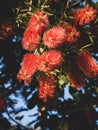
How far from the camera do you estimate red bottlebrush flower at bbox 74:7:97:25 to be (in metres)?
2.70

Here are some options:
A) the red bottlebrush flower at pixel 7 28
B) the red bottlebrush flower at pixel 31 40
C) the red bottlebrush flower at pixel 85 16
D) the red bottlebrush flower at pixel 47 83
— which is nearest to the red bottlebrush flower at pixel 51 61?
the red bottlebrush flower at pixel 31 40

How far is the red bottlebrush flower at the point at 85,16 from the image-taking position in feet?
8.86

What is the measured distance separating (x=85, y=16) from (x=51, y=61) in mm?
580

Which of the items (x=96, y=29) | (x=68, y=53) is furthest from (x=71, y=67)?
(x=96, y=29)

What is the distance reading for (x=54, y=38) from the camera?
91.0 inches

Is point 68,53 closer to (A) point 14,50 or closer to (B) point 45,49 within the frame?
(B) point 45,49

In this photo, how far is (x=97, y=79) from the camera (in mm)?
3570

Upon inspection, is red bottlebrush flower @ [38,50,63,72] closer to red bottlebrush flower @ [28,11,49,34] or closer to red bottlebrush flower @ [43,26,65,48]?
red bottlebrush flower @ [43,26,65,48]

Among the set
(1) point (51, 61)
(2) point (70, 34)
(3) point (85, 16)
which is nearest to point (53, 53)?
(1) point (51, 61)

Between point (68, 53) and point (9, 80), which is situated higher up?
point (68, 53)

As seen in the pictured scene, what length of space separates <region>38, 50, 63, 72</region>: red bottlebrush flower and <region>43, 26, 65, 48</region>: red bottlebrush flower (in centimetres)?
4

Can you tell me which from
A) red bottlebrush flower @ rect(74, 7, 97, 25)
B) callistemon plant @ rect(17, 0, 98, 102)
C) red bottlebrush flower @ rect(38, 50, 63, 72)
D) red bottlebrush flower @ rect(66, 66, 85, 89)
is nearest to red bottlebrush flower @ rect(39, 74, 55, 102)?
callistemon plant @ rect(17, 0, 98, 102)

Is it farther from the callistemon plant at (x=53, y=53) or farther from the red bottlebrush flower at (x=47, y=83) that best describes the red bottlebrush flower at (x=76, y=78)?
the red bottlebrush flower at (x=47, y=83)

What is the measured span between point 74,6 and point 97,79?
77 cm
